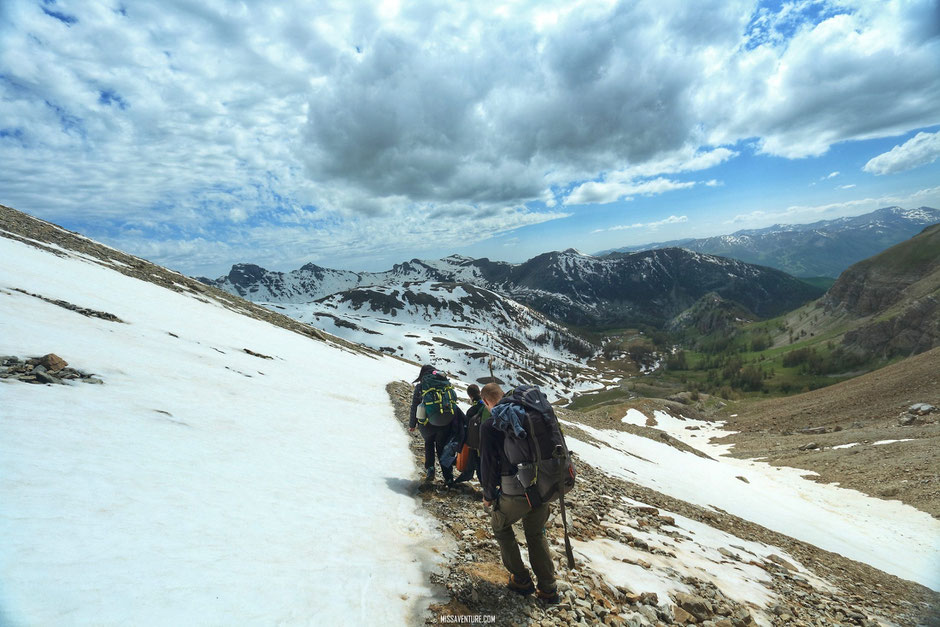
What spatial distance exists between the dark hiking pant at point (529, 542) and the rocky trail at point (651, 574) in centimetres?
37

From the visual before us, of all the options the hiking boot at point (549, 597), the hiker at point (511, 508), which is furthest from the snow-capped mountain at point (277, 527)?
the hiker at point (511, 508)


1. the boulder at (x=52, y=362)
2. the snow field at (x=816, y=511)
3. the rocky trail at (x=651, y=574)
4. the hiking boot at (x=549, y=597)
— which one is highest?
the boulder at (x=52, y=362)

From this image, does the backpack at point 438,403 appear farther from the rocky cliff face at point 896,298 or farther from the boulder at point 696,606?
the rocky cliff face at point 896,298

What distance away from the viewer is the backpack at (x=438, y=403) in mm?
9773

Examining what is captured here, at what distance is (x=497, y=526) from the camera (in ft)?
19.8

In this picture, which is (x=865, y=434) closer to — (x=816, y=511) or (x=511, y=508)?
(x=816, y=511)

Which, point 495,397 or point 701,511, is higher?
point 495,397

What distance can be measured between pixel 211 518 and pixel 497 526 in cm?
465

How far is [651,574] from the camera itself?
8.01 m

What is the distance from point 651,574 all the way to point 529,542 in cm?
411

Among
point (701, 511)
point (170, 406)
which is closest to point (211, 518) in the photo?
point (170, 406)

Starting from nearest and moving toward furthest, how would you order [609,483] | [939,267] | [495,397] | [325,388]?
1. [495,397]
2. [609,483]
3. [325,388]
4. [939,267]

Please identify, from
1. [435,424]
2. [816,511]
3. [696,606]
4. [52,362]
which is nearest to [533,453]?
[435,424]

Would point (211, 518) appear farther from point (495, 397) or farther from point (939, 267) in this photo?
point (939, 267)
